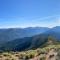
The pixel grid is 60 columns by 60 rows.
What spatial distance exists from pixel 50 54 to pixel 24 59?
22.5 feet

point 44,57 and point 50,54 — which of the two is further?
point 50,54

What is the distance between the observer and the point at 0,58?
44.8m

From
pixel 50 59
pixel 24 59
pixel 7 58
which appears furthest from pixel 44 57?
pixel 7 58

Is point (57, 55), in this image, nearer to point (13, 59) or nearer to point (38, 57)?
point (38, 57)

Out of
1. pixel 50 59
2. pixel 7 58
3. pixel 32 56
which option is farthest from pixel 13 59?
pixel 50 59

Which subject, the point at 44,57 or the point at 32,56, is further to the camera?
the point at 32,56

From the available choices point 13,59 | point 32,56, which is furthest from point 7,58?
point 32,56

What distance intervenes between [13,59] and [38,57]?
6.03 meters

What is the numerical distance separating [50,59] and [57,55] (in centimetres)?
191

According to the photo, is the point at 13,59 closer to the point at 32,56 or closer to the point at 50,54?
the point at 32,56

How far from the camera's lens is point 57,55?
4381cm

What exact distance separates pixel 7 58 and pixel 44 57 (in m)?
8.86

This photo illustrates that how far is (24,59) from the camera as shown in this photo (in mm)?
44406

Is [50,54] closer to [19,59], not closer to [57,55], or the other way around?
[57,55]
